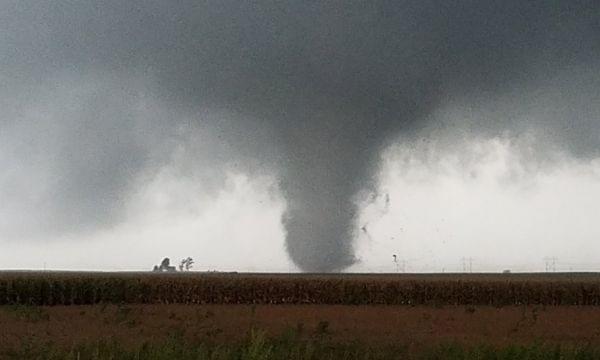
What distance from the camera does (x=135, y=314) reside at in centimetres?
4653

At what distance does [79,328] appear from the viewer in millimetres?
34156

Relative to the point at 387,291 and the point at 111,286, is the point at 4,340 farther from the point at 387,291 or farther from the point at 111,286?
the point at 387,291

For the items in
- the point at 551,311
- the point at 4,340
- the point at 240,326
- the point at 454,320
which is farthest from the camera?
the point at 551,311

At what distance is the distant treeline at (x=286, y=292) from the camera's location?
59.9 m

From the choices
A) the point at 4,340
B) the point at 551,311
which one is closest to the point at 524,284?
the point at 551,311

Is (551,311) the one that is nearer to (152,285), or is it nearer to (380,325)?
(380,325)

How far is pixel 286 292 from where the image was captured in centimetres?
6481

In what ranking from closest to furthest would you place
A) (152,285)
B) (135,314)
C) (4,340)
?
1. (4,340)
2. (135,314)
3. (152,285)

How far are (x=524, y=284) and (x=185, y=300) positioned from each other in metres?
29.6

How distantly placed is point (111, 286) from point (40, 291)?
5.61 meters

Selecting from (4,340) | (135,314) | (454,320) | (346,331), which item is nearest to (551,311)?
(454,320)

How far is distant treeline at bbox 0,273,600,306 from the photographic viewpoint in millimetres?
59938

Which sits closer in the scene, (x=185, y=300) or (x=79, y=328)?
(x=79, y=328)

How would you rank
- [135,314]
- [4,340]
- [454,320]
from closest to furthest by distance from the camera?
[4,340] → [454,320] → [135,314]
